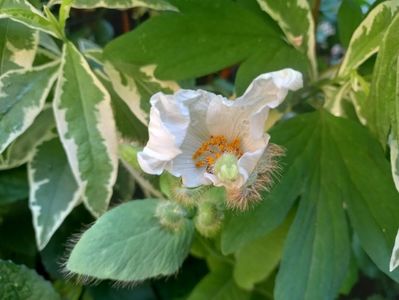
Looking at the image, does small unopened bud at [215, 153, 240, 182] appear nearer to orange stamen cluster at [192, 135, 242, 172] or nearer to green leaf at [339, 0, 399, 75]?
orange stamen cluster at [192, 135, 242, 172]

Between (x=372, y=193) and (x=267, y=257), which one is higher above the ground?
(x=372, y=193)

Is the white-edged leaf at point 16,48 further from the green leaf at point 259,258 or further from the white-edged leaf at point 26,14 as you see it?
the green leaf at point 259,258

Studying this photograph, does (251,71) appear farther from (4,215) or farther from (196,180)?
(4,215)

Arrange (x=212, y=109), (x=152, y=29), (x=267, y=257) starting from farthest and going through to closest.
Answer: (x=267, y=257) < (x=152, y=29) < (x=212, y=109)

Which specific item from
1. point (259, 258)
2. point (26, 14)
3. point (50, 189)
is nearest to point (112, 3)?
point (26, 14)

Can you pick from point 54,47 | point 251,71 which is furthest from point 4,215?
point 251,71
